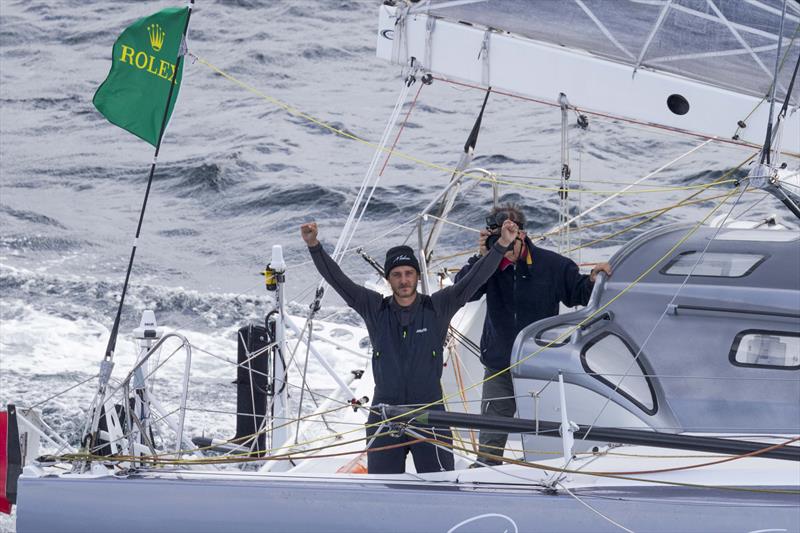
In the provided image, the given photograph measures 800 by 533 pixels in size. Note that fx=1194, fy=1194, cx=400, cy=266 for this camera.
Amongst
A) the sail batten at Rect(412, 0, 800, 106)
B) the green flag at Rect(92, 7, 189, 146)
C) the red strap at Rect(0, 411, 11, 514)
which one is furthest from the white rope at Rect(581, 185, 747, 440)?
the green flag at Rect(92, 7, 189, 146)

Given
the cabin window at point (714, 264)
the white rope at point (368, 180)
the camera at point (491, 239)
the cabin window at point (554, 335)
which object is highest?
the white rope at point (368, 180)

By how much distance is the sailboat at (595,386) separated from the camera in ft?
12.5

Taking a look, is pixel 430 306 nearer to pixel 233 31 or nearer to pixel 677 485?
pixel 677 485

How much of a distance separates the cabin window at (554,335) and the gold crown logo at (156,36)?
203 cm

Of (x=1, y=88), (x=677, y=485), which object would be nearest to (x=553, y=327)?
(x=677, y=485)

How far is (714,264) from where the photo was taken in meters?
4.63

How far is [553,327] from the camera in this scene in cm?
457

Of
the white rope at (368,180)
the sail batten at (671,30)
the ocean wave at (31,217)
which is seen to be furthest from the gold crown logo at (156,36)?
the ocean wave at (31,217)

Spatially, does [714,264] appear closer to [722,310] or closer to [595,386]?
[722,310]

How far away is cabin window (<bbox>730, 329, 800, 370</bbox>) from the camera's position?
4367 millimetres

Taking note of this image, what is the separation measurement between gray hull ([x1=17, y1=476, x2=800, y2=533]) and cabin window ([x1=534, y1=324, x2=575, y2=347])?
2.51 ft

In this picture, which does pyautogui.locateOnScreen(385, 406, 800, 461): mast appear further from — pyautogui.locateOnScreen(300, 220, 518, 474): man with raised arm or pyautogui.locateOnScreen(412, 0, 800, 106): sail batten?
pyautogui.locateOnScreen(412, 0, 800, 106): sail batten

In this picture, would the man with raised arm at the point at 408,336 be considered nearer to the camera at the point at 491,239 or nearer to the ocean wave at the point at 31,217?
the camera at the point at 491,239

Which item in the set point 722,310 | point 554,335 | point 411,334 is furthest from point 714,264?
point 411,334
